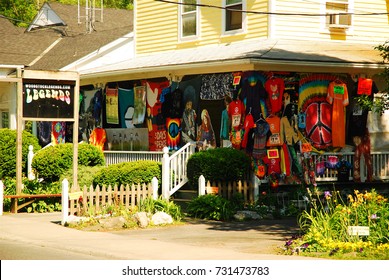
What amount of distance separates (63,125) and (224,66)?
11021mm

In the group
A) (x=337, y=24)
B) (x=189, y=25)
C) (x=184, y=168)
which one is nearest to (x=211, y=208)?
(x=184, y=168)

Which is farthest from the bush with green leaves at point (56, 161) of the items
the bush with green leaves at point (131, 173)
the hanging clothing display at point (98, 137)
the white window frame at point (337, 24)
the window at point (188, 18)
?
the white window frame at point (337, 24)

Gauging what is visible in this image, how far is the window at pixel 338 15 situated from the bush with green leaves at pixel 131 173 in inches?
273

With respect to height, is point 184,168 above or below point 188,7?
below

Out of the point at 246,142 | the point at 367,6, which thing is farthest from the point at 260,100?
the point at 367,6

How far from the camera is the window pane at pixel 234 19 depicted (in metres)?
26.0

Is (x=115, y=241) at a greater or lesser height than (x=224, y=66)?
lesser

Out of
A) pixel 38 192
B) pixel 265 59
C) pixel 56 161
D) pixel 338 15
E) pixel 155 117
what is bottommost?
pixel 38 192

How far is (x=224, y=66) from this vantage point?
77.3 feet

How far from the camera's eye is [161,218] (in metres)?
19.7

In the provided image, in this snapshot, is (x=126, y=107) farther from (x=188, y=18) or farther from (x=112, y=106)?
(x=188, y=18)

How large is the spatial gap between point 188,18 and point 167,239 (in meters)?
12.4

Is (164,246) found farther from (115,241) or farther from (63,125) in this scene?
(63,125)

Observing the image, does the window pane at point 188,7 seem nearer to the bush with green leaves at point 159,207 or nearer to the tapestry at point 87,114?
the tapestry at point 87,114
